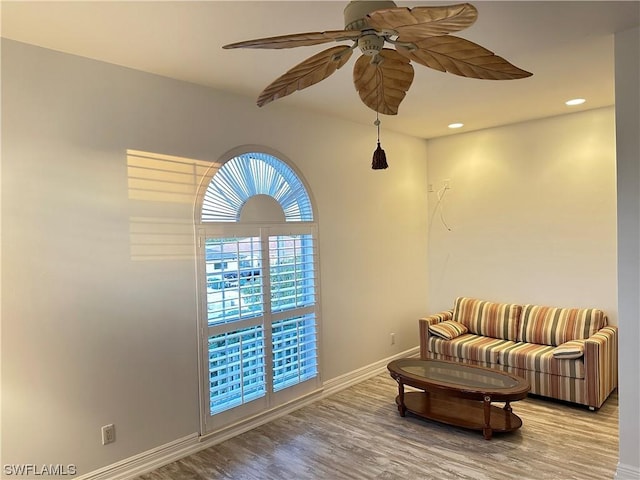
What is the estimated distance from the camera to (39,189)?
2.57 meters

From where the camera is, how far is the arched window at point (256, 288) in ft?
11.1

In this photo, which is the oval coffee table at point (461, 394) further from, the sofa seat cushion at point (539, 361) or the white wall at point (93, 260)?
the white wall at point (93, 260)

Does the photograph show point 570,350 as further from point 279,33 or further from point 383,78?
point 279,33

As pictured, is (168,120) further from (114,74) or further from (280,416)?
(280,416)

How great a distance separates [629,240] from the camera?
258 cm

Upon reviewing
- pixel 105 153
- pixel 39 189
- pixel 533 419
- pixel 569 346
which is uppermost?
pixel 105 153

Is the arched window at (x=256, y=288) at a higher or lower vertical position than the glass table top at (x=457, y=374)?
higher

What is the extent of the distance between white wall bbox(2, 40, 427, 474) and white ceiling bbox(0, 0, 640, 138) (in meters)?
0.23

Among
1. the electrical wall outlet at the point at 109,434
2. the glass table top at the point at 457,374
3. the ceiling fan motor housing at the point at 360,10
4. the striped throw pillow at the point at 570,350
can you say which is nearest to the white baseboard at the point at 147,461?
the electrical wall outlet at the point at 109,434

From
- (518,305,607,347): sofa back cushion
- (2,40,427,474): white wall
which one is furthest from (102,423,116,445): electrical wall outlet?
(518,305,607,347): sofa back cushion

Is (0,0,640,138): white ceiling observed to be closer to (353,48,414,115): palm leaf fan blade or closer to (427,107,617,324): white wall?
(353,48,414,115): palm leaf fan blade

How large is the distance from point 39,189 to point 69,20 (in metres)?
0.96

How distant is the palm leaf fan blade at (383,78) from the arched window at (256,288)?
184 centimetres

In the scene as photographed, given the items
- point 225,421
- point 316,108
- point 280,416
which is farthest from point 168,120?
point 280,416
